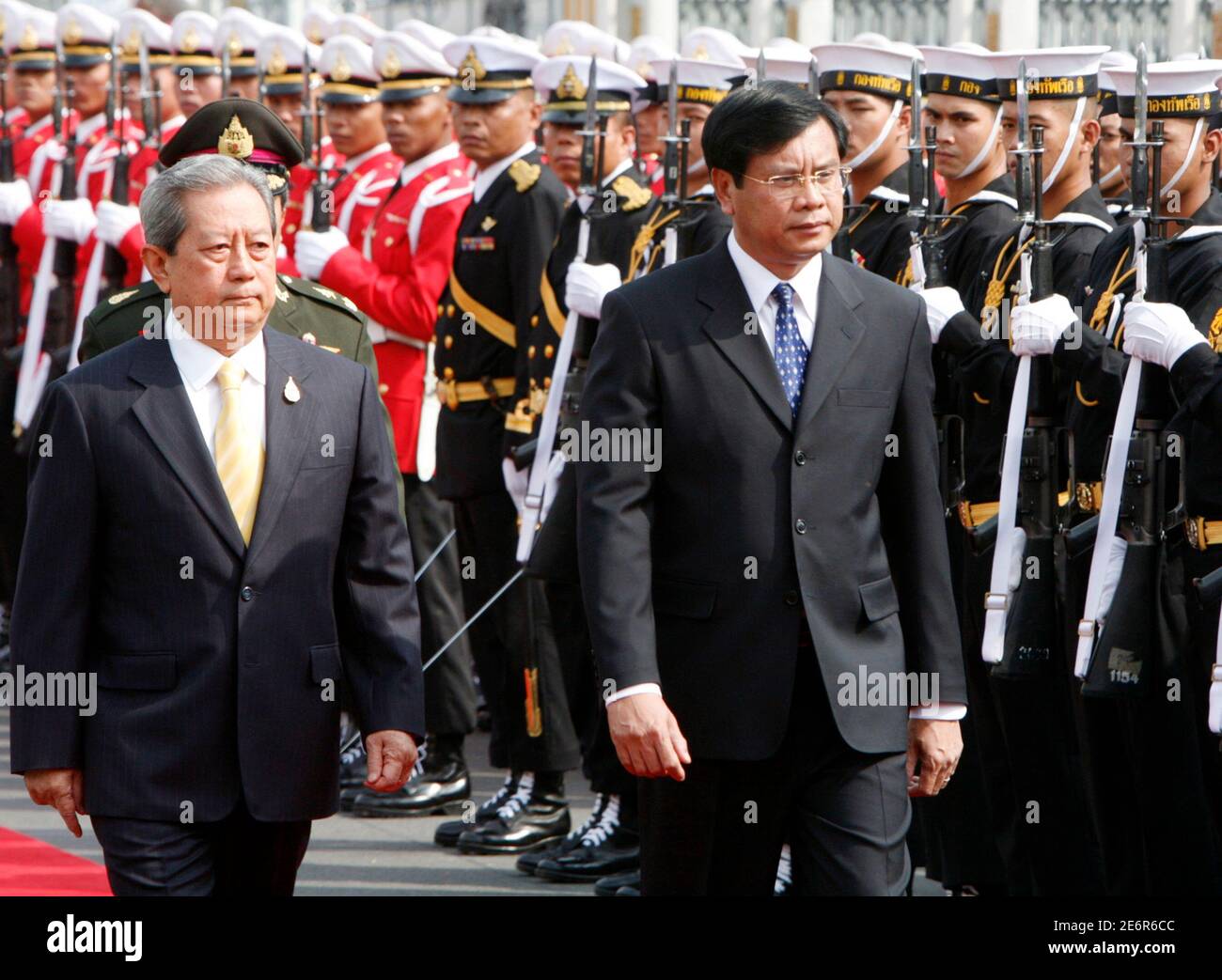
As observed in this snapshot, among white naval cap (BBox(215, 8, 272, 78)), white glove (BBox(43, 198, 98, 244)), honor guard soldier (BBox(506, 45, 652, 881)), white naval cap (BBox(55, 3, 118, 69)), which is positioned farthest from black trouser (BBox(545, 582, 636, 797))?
white naval cap (BBox(55, 3, 118, 69))

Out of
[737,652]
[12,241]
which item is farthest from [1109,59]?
[12,241]

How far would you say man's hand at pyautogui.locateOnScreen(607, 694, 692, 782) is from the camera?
4.13 m

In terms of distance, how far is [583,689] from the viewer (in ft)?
24.2

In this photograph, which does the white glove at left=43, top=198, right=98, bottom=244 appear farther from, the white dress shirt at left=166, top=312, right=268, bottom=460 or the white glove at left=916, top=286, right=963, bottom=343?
the white dress shirt at left=166, top=312, right=268, bottom=460

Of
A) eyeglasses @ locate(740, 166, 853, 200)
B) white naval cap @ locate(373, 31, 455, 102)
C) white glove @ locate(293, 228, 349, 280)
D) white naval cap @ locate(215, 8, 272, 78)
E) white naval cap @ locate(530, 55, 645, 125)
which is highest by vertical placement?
white naval cap @ locate(215, 8, 272, 78)

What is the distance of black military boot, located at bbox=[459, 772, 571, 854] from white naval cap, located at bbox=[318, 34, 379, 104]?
113 inches

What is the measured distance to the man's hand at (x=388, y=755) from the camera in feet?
13.8

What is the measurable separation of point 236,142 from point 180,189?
32.8 inches

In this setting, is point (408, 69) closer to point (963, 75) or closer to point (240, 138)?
point (963, 75)

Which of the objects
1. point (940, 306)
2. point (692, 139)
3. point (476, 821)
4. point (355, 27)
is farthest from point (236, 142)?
point (355, 27)

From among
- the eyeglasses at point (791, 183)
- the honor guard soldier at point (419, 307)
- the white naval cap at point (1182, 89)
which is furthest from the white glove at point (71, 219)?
the eyeglasses at point (791, 183)

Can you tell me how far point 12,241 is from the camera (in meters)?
11.2

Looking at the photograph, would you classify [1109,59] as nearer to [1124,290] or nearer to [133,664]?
[1124,290]
